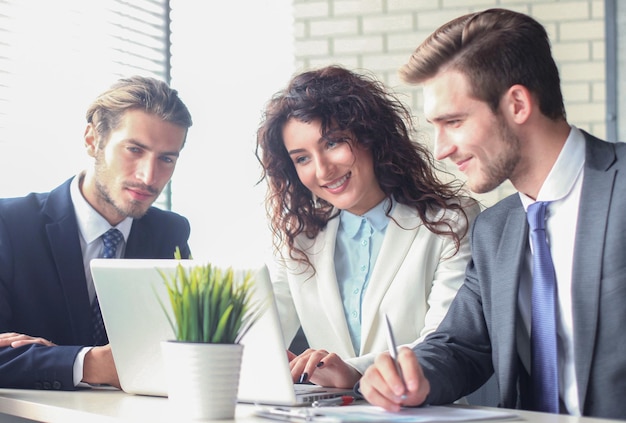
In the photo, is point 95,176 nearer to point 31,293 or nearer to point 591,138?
point 31,293

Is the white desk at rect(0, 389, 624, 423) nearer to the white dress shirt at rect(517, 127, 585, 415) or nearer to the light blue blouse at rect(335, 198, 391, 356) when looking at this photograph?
the white dress shirt at rect(517, 127, 585, 415)

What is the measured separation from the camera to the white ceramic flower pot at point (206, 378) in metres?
1.54

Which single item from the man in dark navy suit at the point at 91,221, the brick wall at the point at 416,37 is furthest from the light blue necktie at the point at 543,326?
the brick wall at the point at 416,37

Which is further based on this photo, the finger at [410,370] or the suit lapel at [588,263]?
→ the suit lapel at [588,263]

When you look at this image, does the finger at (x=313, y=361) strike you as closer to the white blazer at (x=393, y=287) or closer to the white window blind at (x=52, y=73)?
the white blazer at (x=393, y=287)

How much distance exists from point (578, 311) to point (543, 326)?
107 mm

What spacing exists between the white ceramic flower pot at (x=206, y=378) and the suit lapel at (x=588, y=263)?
0.81 metres

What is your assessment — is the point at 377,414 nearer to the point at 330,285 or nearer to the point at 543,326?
the point at 543,326

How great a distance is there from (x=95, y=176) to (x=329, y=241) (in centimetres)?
79

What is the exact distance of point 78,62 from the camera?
154 inches

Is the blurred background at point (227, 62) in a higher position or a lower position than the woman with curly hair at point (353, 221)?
higher

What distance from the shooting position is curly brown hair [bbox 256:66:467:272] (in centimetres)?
271

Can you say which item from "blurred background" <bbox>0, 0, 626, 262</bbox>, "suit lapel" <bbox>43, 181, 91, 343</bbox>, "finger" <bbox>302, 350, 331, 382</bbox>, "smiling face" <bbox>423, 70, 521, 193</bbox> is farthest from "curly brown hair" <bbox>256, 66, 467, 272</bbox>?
"blurred background" <bbox>0, 0, 626, 262</bbox>

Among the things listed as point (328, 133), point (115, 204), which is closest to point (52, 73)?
point (115, 204)
